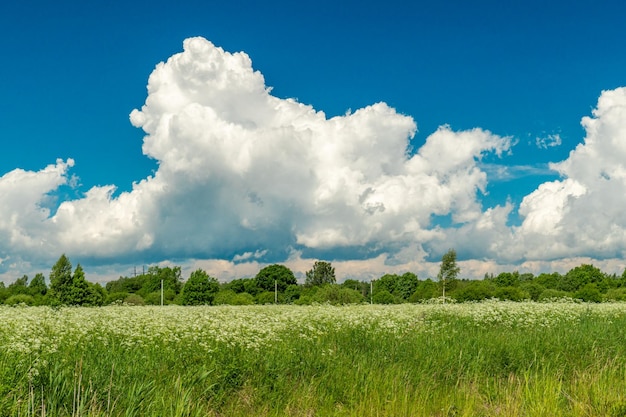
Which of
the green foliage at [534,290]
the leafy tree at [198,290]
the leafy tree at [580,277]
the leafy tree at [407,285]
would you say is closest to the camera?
the leafy tree at [198,290]

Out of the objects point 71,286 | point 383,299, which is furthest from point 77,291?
point 383,299

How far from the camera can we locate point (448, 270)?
63.9 metres

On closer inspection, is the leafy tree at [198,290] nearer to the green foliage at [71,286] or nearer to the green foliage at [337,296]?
the green foliage at [71,286]

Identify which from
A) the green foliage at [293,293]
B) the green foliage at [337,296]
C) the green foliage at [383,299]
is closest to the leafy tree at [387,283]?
the green foliage at [293,293]

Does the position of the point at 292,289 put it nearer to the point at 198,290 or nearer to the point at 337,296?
the point at 198,290

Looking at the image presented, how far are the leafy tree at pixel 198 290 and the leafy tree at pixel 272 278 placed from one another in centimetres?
3400

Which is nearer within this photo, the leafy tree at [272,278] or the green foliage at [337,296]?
the green foliage at [337,296]

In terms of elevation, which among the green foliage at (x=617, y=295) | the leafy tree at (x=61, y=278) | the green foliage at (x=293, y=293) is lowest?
the green foliage at (x=617, y=295)

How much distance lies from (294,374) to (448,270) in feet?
187

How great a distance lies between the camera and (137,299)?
2060 inches

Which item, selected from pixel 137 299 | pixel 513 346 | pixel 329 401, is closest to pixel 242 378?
pixel 329 401

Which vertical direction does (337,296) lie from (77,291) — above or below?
below

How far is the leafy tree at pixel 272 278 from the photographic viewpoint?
300 ft

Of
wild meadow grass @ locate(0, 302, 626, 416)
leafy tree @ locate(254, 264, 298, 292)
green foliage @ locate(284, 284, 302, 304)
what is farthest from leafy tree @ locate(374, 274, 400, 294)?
wild meadow grass @ locate(0, 302, 626, 416)
